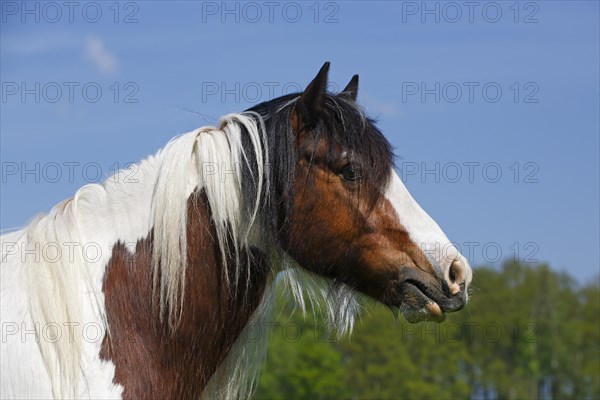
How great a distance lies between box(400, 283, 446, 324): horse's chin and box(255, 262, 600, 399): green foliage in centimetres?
6616

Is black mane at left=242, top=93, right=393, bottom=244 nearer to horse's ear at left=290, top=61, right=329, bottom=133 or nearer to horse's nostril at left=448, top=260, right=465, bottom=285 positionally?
horse's ear at left=290, top=61, right=329, bottom=133

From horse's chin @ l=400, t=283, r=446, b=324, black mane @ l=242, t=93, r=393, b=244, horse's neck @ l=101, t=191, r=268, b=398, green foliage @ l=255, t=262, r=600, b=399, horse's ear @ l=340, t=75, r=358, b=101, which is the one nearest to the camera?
horse's neck @ l=101, t=191, r=268, b=398

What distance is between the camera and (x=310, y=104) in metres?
5.93

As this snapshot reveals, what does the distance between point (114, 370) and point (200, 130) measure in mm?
1787

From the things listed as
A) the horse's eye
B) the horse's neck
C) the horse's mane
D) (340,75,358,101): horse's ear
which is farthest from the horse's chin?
(340,75,358,101): horse's ear

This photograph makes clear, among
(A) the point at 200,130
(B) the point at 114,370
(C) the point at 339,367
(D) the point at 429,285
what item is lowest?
(C) the point at 339,367

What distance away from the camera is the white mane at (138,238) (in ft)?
16.8

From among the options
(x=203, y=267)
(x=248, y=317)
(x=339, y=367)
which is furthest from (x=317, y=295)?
(x=339, y=367)

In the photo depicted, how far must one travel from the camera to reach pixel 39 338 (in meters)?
5.07

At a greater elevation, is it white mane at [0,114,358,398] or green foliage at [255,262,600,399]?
white mane at [0,114,358,398]

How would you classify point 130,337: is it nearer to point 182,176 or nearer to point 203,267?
point 203,267

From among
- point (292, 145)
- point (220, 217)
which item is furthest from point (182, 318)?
point (292, 145)

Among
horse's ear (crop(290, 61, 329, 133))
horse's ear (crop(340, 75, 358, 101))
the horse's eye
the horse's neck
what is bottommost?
the horse's neck

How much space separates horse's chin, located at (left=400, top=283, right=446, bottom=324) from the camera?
5.83m
